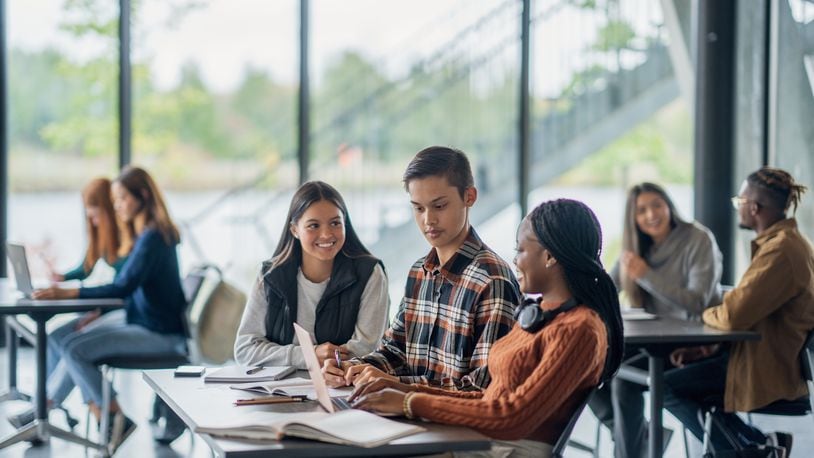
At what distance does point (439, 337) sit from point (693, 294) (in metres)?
2.15

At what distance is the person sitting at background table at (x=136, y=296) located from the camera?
192 inches

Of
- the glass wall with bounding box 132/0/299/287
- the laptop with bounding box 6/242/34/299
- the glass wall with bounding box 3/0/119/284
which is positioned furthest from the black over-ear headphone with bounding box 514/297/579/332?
the glass wall with bounding box 3/0/119/284

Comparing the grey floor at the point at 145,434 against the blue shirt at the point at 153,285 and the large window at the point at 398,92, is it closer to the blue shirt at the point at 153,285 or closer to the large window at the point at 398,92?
the blue shirt at the point at 153,285

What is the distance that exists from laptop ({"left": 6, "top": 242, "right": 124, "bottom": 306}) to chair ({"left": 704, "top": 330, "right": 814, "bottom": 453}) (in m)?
2.54

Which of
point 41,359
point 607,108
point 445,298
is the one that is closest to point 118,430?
point 41,359

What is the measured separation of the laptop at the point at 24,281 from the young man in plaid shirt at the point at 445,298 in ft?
6.65

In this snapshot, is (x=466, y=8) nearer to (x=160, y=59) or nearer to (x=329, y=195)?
(x=160, y=59)

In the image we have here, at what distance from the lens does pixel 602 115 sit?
8109mm

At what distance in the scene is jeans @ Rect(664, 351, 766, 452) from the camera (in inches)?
170

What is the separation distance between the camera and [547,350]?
8.00 feet

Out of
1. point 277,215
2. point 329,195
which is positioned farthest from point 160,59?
point 329,195

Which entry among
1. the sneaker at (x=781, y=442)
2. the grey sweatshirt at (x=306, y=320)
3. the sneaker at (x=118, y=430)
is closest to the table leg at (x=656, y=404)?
the sneaker at (x=781, y=442)

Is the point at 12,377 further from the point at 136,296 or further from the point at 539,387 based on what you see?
the point at 539,387

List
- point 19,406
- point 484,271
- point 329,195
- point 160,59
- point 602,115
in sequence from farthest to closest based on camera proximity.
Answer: point 602,115 → point 160,59 → point 19,406 → point 329,195 → point 484,271
